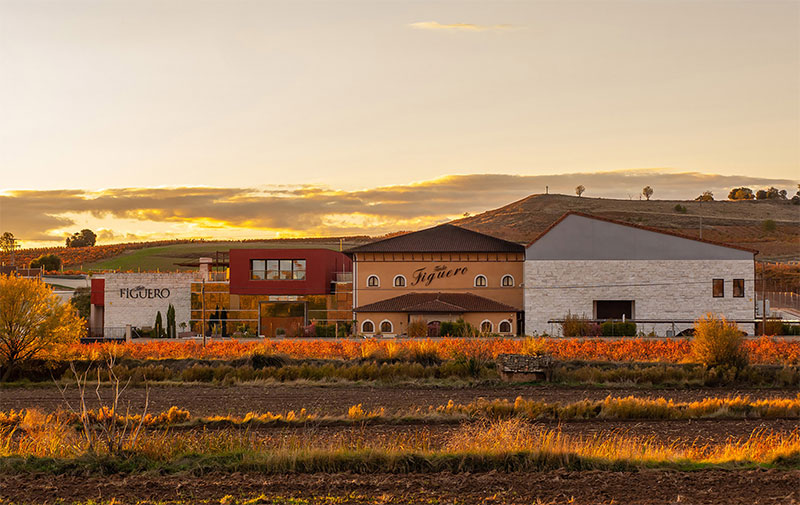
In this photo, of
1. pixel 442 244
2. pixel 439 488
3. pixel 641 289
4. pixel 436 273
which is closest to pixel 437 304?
pixel 436 273

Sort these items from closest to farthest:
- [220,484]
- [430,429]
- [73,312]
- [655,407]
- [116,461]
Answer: [220,484] → [116,461] → [430,429] → [655,407] → [73,312]

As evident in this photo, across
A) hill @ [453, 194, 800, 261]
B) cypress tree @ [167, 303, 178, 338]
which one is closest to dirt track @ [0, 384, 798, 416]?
cypress tree @ [167, 303, 178, 338]

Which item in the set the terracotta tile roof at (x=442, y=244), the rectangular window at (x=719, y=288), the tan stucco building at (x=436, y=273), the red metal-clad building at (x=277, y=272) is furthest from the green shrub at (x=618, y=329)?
the red metal-clad building at (x=277, y=272)

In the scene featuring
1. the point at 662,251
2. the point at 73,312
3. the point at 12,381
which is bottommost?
the point at 12,381

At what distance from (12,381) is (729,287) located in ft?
139

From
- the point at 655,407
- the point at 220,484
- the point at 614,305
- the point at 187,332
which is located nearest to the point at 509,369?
the point at 655,407

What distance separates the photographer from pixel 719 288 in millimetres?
Result: 51844

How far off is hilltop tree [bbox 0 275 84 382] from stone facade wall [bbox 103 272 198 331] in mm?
25639

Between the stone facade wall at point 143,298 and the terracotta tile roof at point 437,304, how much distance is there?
13723 millimetres

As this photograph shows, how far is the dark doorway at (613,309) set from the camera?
53.3m

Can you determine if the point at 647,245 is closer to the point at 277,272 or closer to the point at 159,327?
the point at 277,272

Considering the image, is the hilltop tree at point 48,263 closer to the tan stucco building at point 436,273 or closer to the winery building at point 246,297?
the winery building at point 246,297

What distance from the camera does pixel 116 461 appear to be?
541 inches

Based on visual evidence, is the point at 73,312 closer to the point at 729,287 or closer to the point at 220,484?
the point at 220,484
